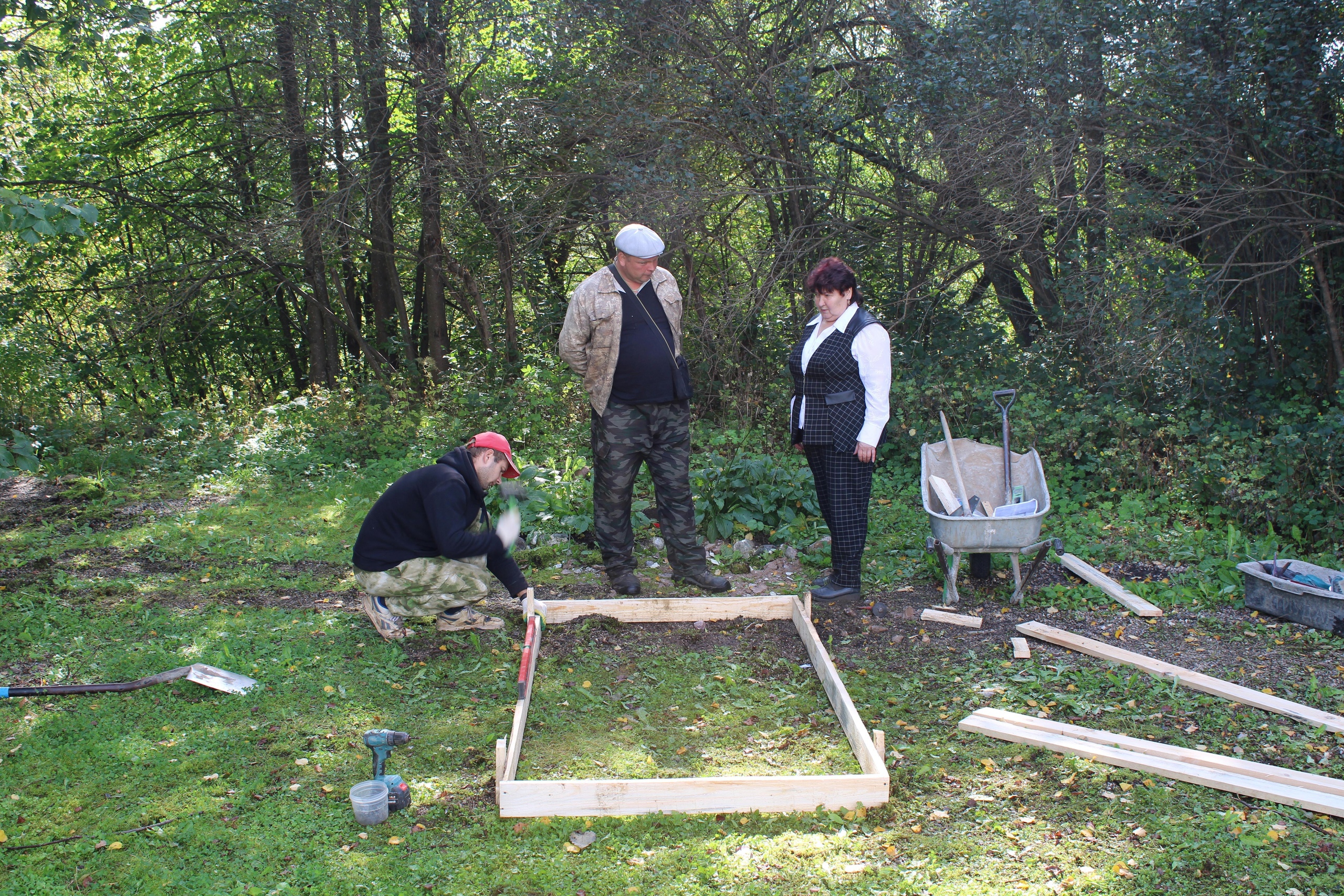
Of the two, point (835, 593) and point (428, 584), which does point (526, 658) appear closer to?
point (428, 584)

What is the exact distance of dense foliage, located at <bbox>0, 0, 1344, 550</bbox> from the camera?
20.5 feet

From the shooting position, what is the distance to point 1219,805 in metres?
2.96

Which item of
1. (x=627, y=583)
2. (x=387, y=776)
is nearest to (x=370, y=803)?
(x=387, y=776)

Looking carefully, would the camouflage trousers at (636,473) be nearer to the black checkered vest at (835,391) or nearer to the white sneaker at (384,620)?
the black checkered vest at (835,391)

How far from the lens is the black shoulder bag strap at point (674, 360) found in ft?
15.4

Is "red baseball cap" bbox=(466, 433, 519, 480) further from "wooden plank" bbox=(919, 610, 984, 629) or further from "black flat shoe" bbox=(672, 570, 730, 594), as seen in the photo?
"wooden plank" bbox=(919, 610, 984, 629)

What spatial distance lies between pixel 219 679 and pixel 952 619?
343cm

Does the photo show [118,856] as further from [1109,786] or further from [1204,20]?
[1204,20]

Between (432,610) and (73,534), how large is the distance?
140 inches

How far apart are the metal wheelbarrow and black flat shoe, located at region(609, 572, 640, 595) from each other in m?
1.61

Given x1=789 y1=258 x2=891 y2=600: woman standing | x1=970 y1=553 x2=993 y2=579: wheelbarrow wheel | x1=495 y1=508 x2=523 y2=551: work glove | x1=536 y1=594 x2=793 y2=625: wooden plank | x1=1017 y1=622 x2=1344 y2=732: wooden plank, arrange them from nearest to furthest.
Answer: x1=1017 y1=622 x2=1344 y2=732: wooden plank < x1=495 y1=508 x2=523 y2=551: work glove < x1=789 y1=258 x2=891 y2=600: woman standing < x1=536 y1=594 x2=793 y2=625: wooden plank < x1=970 y1=553 x2=993 y2=579: wheelbarrow wheel

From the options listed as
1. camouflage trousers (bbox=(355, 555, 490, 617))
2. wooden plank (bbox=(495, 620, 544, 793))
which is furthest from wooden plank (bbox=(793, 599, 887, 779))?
camouflage trousers (bbox=(355, 555, 490, 617))

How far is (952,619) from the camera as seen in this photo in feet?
15.2

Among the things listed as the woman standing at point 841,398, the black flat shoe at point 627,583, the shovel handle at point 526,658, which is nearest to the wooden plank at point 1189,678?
the woman standing at point 841,398
